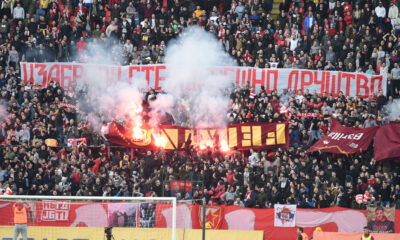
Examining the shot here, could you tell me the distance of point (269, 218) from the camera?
21.9 m

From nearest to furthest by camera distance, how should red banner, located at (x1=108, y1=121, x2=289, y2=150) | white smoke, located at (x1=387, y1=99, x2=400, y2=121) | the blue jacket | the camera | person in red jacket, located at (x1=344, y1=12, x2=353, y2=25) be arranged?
the camera
red banner, located at (x1=108, y1=121, x2=289, y2=150)
white smoke, located at (x1=387, y1=99, x2=400, y2=121)
the blue jacket
person in red jacket, located at (x1=344, y1=12, x2=353, y2=25)

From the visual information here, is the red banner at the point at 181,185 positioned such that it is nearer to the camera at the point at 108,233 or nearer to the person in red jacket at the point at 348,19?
the camera at the point at 108,233

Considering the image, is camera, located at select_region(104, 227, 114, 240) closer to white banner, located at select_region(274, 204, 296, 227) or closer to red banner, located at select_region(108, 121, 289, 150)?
white banner, located at select_region(274, 204, 296, 227)

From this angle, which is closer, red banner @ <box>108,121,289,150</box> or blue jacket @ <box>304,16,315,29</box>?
red banner @ <box>108,121,289,150</box>

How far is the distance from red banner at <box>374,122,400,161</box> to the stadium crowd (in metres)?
0.38

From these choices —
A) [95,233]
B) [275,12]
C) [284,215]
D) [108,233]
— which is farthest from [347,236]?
[275,12]

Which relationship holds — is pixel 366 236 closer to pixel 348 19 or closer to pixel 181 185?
pixel 181 185

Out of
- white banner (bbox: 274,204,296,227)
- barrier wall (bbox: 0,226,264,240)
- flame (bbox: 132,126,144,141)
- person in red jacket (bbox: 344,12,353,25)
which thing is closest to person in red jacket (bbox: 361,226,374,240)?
white banner (bbox: 274,204,296,227)

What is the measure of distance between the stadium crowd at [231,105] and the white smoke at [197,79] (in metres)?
0.36

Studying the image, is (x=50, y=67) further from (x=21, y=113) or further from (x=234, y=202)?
(x=234, y=202)

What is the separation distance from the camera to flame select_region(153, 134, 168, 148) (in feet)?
81.6

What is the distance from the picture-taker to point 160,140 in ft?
82.0

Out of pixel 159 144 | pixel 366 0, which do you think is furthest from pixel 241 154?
pixel 366 0

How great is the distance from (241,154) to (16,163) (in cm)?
673
